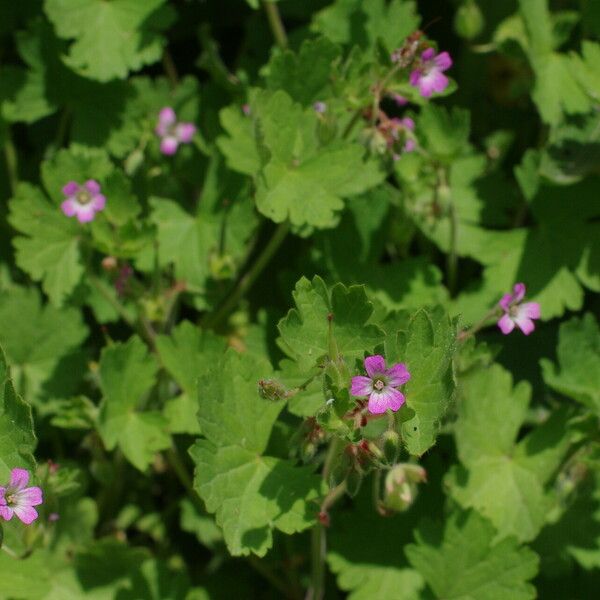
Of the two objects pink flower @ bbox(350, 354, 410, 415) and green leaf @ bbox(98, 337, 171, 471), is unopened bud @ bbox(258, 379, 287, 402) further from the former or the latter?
green leaf @ bbox(98, 337, 171, 471)

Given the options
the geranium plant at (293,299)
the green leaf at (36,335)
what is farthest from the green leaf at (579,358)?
the green leaf at (36,335)

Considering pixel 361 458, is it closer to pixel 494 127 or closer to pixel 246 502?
pixel 246 502

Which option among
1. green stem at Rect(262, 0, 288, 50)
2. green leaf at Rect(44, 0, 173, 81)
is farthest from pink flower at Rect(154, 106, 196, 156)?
green stem at Rect(262, 0, 288, 50)

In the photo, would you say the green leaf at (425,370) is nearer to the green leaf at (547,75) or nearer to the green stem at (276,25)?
the green leaf at (547,75)

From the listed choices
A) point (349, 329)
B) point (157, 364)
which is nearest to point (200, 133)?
point (157, 364)

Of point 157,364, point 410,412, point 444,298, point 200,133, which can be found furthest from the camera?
point 200,133
